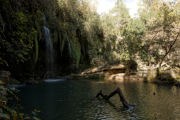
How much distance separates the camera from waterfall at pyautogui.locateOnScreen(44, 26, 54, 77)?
69.7ft

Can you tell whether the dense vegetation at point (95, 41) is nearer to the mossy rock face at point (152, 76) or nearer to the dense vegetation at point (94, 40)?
the dense vegetation at point (94, 40)

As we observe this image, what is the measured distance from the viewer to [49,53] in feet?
72.1

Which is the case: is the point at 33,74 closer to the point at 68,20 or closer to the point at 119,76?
the point at 68,20

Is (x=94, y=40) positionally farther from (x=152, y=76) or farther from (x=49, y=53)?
(x=152, y=76)

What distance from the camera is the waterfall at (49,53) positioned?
21.2 meters

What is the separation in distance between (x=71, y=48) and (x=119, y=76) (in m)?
6.97

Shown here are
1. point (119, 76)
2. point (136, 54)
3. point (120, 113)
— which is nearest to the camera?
point (120, 113)

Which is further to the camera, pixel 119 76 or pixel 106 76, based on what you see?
pixel 106 76

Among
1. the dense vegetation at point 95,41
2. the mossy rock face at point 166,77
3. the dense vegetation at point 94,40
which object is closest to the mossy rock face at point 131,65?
the dense vegetation at point 95,41

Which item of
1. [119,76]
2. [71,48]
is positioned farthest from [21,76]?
[119,76]

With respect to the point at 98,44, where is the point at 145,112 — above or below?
below

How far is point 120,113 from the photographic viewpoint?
23.5 ft

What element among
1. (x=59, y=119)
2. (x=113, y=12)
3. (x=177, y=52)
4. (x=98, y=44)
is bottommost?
(x=59, y=119)

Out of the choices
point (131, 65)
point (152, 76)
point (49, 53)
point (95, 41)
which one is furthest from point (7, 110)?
point (95, 41)
